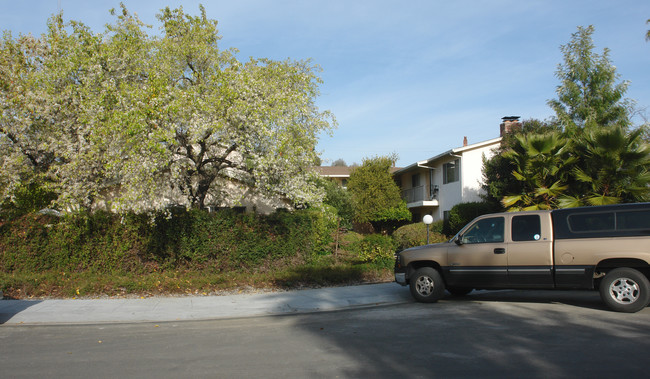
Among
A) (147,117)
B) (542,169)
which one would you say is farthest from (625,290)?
(147,117)

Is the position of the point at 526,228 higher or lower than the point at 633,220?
lower

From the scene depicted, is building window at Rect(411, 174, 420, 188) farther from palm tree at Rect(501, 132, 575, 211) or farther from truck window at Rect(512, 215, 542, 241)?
truck window at Rect(512, 215, 542, 241)

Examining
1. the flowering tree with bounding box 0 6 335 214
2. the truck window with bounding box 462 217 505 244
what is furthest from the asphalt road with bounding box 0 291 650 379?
the flowering tree with bounding box 0 6 335 214

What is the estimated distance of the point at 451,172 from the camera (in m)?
28.8

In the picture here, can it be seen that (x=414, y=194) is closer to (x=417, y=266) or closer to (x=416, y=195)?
(x=416, y=195)

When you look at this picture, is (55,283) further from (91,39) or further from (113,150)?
(91,39)

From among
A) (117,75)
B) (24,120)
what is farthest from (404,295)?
(24,120)

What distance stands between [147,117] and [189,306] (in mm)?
4641

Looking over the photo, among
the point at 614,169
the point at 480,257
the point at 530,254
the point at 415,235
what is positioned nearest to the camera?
the point at 530,254

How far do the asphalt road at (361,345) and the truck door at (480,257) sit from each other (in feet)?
1.71

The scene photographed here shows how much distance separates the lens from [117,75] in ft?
49.9

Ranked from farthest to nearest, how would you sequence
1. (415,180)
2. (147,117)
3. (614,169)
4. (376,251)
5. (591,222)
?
(415,180) → (376,251) → (614,169) → (147,117) → (591,222)

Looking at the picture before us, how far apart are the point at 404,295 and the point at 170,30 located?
11.6 m

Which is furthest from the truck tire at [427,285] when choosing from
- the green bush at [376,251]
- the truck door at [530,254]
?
the green bush at [376,251]
